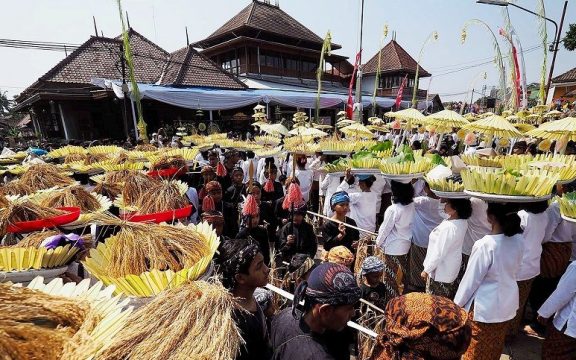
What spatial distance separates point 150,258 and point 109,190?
2194 mm

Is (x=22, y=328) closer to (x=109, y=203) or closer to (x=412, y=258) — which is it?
(x=109, y=203)

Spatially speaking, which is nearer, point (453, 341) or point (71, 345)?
point (71, 345)

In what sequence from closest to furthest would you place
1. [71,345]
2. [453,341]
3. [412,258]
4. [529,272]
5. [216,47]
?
1. [71,345]
2. [453,341]
3. [529,272]
4. [412,258]
5. [216,47]

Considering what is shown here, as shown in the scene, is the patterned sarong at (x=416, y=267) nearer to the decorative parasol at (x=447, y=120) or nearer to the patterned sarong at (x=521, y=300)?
the patterned sarong at (x=521, y=300)

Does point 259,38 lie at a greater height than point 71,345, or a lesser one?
greater

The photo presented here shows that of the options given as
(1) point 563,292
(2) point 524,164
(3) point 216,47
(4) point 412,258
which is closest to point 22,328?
(1) point 563,292

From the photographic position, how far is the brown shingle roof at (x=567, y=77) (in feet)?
78.2

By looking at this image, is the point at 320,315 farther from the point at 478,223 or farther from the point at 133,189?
the point at 478,223

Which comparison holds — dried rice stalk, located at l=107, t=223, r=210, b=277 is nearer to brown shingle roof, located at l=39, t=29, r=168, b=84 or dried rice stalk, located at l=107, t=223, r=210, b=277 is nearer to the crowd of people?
the crowd of people

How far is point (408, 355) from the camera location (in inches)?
50.4

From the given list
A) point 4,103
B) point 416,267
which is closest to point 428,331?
point 416,267

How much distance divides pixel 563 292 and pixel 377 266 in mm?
1347

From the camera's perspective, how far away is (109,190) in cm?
330

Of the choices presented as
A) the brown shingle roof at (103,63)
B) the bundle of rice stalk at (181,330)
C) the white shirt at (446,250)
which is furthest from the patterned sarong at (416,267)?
the brown shingle roof at (103,63)
